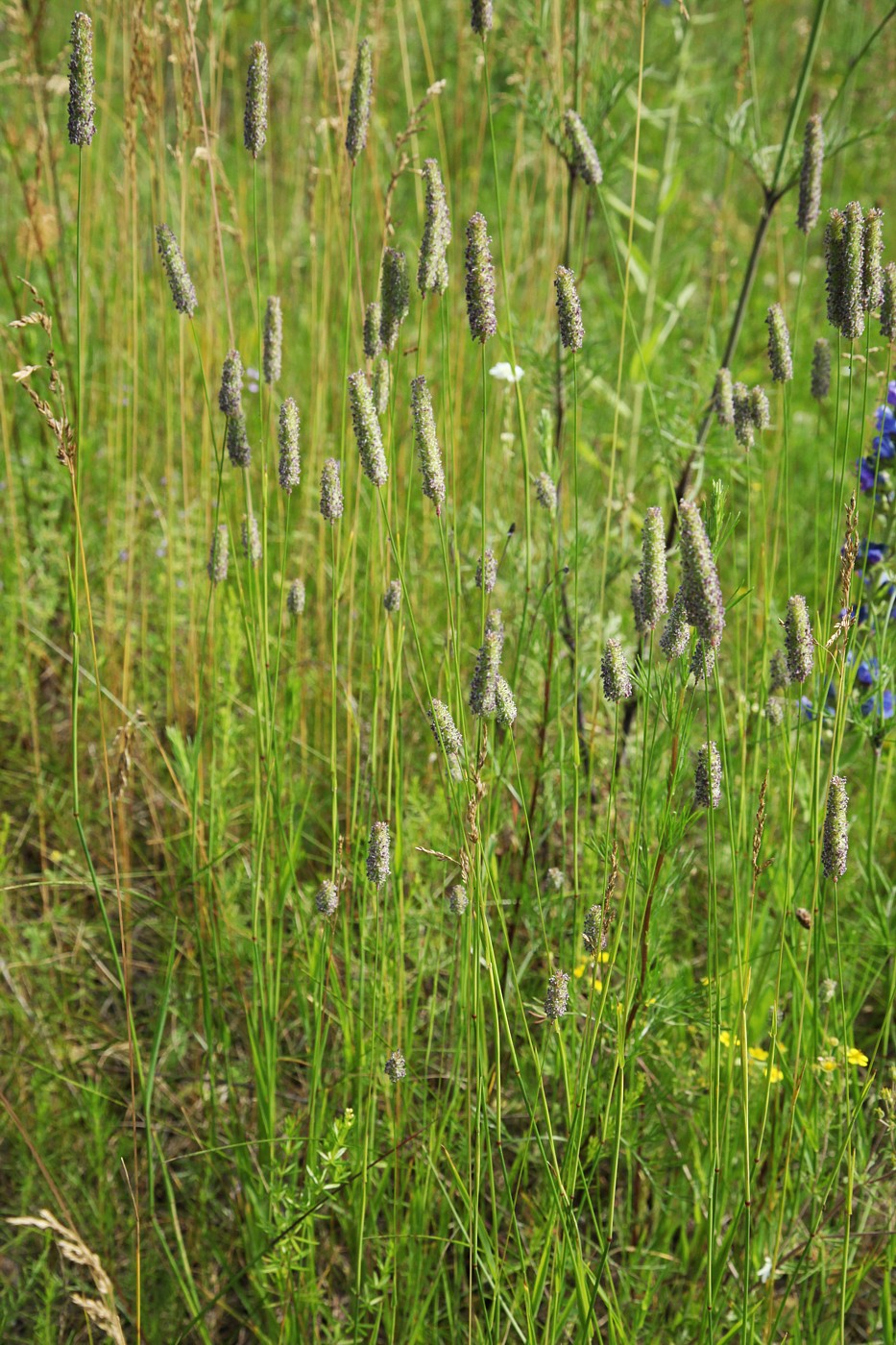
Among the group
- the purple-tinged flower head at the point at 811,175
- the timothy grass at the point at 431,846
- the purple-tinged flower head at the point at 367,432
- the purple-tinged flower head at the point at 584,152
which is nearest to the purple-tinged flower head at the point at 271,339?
the timothy grass at the point at 431,846

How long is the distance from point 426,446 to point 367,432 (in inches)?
2.2

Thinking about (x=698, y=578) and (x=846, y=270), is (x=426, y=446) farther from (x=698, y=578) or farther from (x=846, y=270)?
(x=846, y=270)

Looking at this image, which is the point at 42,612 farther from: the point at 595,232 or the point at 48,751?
the point at 595,232

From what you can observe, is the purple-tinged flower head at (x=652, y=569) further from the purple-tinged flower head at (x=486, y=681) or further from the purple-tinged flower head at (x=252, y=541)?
the purple-tinged flower head at (x=252, y=541)

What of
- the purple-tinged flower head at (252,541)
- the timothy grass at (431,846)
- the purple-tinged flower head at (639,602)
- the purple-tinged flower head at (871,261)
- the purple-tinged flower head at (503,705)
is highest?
the purple-tinged flower head at (871,261)

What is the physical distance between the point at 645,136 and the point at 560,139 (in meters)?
2.34

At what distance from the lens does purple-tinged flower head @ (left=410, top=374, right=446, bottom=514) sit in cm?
97

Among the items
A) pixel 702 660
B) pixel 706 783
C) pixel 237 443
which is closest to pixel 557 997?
pixel 706 783

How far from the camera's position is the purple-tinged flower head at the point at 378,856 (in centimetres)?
107

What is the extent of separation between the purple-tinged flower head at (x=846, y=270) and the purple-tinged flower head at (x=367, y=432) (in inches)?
16.7

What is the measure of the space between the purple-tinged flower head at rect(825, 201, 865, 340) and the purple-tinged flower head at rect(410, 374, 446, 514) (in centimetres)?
38

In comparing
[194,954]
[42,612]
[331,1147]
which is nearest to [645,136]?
[42,612]

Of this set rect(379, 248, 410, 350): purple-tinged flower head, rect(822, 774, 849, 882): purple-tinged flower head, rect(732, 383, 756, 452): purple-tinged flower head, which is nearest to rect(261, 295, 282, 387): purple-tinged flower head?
rect(379, 248, 410, 350): purple-tinged flower head

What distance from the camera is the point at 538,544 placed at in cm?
242
